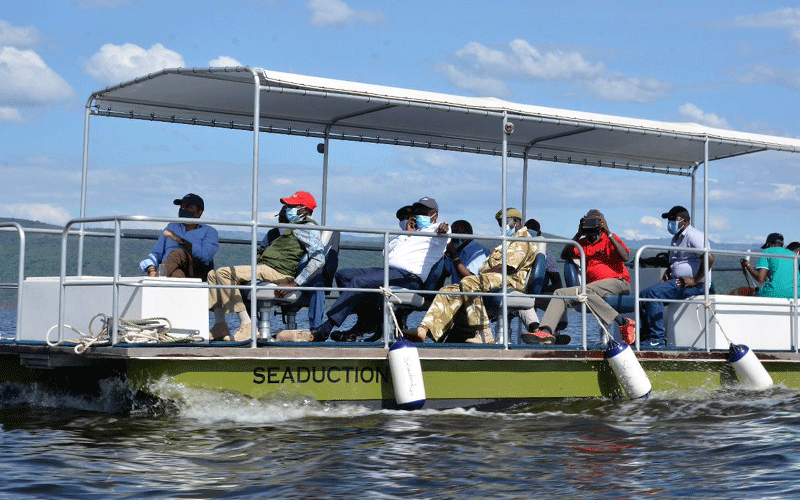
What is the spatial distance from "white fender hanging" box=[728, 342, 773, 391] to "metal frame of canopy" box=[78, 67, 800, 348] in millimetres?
1286

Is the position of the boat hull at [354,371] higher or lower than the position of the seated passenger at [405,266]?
lower

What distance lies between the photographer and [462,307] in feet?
36.2

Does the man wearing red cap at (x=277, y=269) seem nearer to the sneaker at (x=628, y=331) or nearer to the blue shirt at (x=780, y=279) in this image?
the sneaker at (x=628, y=331)

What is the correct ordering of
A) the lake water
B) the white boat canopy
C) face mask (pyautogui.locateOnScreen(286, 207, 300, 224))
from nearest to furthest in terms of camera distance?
the lake water
the white boat canopy
face mask (pyautogui.locateOnScreen(286, 207, 300, 224))

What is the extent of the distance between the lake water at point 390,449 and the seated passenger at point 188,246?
143cm

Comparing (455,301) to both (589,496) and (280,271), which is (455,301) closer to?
(280,271)

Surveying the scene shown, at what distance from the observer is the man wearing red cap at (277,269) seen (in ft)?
35.4

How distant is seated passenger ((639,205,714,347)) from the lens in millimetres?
11992

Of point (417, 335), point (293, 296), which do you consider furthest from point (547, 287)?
point (293, 296)

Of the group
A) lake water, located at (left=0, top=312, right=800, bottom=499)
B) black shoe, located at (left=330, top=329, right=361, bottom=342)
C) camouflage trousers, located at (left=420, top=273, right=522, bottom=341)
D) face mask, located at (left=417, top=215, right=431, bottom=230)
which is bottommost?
lake water, located at (left=0, top=312, right=800, bottom=499)

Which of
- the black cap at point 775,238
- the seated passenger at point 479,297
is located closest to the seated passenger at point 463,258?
the seated passenger at point 479,297

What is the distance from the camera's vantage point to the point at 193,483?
777cm

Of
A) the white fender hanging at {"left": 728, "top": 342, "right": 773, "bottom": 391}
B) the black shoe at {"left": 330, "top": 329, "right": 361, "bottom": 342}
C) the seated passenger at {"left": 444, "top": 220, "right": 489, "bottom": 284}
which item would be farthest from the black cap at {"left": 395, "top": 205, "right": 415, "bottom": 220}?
the white fender hanging at {"left": 728, "top": 342, "right": 773, "bottom": 391}

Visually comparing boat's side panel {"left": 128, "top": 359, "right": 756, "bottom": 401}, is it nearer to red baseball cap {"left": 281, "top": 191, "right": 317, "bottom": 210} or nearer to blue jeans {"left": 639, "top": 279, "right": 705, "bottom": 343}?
blue jeans {"left": 639, "top": 279, "right": 705, "bottom": 343}
